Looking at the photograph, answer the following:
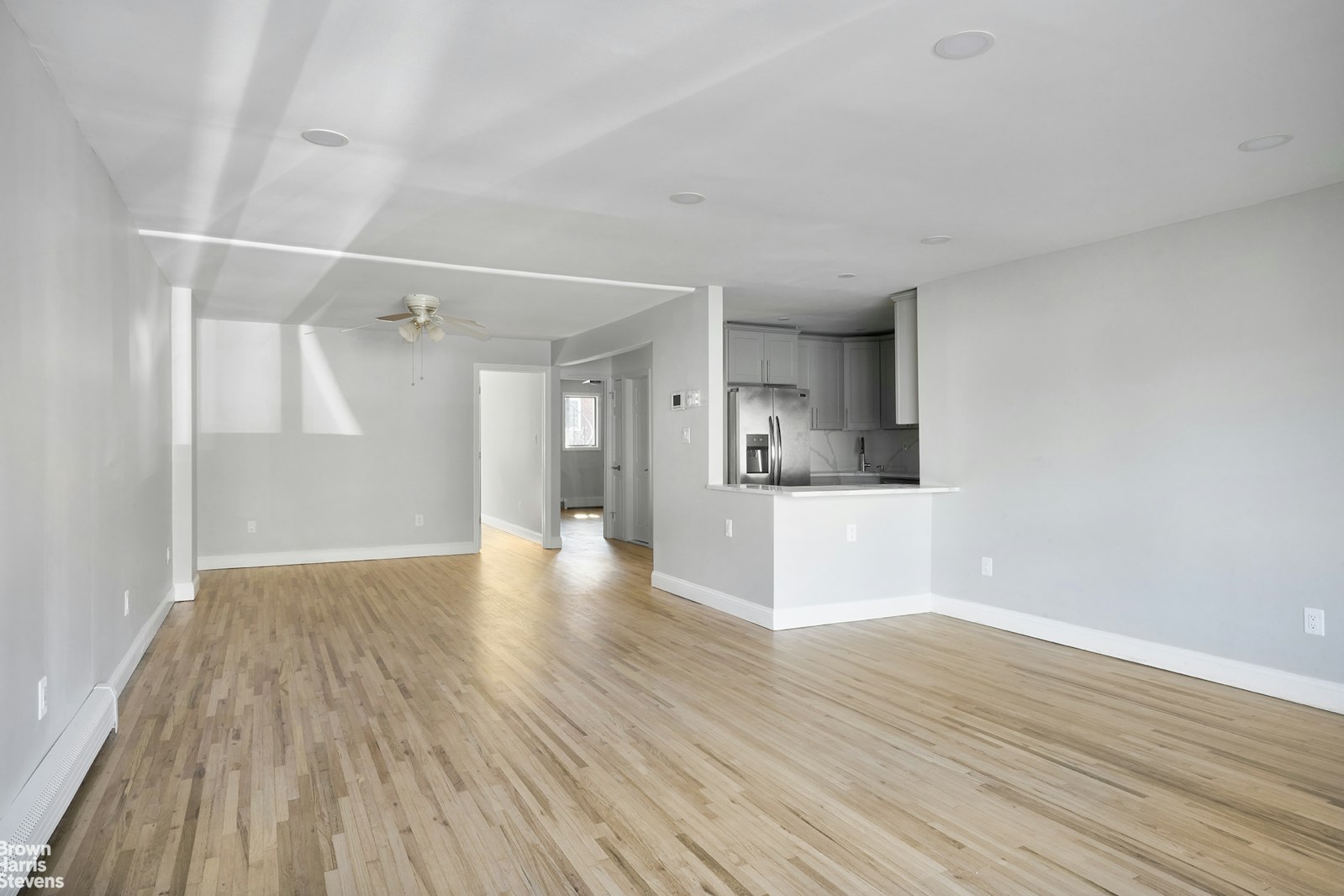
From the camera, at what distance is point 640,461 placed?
9352mm

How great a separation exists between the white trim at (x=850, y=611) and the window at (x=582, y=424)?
8784mm

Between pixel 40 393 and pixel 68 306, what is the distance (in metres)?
0.52

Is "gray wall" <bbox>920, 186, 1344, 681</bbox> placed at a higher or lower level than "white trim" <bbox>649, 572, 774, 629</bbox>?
higher

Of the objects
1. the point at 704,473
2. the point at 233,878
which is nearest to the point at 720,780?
the point at 233,878

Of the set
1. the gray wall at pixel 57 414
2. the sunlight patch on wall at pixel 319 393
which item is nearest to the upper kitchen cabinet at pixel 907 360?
the gray wall at pixel 57 414

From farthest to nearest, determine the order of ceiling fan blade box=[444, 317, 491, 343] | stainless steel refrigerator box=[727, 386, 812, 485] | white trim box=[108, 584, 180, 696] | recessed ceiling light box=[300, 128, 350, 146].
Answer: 1. stainless steel refrigerator box=[727, 386, 812, 485]
2. ceiling fan blade box=[444, 317, 491, 343]
3. white trim box=[108, 584, 180, 696]
4. recessed ceiling light box=[300, 128, 350, 146]

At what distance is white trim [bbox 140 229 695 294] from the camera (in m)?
4.46

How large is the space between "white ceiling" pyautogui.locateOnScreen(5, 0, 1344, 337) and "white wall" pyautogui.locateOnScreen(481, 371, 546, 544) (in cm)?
478

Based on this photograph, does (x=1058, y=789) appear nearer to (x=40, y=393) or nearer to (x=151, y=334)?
(x=40, y=393)

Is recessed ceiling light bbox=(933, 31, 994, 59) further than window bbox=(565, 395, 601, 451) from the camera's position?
No

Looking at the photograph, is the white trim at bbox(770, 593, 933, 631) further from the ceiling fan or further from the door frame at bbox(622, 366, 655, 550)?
the door frame at bbox(622, 366, 655, 550)

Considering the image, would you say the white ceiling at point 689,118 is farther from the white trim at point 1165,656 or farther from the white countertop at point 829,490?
the white trim at point 1165,656

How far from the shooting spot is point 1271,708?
3619 mm

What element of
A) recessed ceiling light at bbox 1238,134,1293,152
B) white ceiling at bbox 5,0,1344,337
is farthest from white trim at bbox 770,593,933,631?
recessed ceiling light at bbox 1238,134,1293,152
